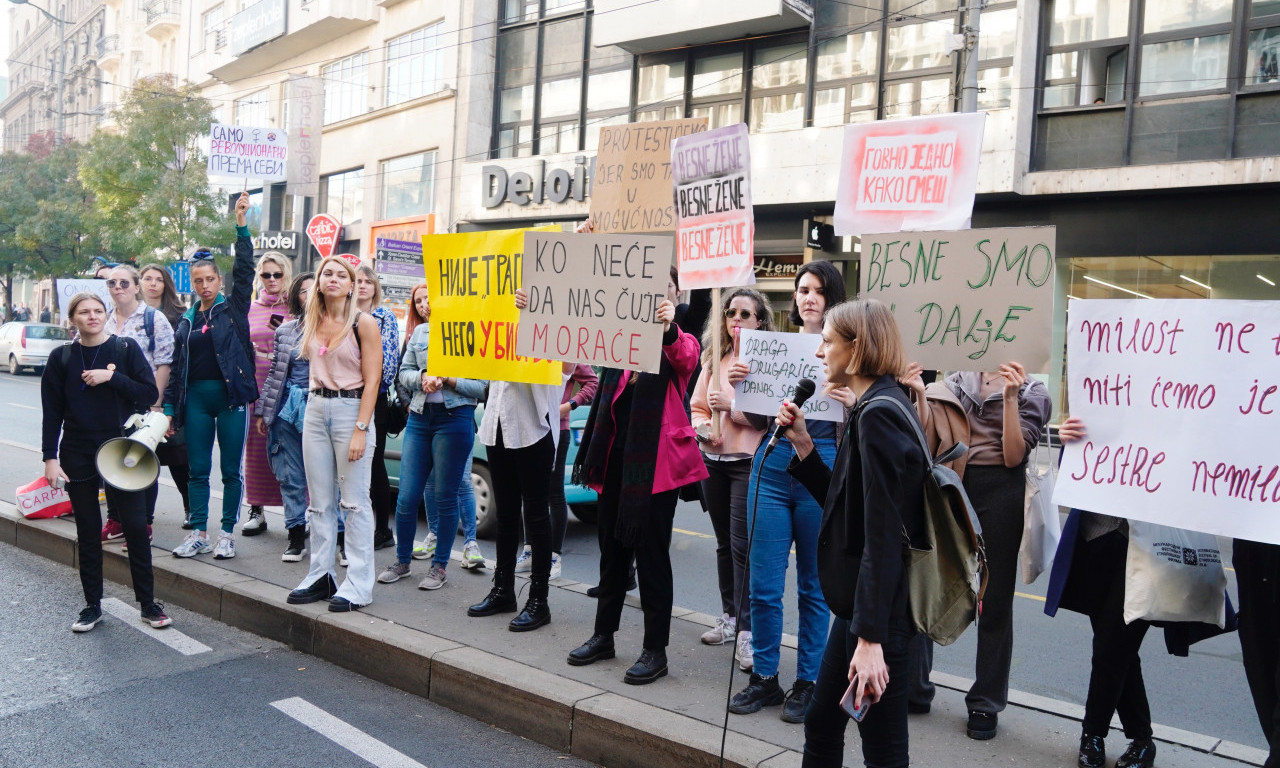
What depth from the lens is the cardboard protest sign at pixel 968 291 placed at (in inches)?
154

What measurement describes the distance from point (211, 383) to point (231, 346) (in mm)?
296

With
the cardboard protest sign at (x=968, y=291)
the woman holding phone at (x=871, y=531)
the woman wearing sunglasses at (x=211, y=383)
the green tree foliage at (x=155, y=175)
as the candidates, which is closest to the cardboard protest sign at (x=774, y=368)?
the cardboard protest sign at (x=968, y=291)

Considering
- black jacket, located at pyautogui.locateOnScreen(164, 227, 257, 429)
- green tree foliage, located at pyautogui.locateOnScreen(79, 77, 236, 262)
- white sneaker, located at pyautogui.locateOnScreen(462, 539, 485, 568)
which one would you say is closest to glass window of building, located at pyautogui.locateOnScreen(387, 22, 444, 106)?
green tree foliage, located at pyautogui.locateOnScreen(79, 77, 236, 262)

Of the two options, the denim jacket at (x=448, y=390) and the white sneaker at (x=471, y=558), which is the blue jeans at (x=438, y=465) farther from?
the white sneaker at (x=471, y=558)

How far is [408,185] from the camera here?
1059 inches

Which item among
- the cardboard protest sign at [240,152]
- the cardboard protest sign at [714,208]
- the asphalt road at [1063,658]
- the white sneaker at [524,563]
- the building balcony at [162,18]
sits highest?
the building balcony at [162,18]

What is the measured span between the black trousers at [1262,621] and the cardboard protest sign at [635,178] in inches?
124

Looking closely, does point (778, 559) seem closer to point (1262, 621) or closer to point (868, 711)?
point (868, 711)

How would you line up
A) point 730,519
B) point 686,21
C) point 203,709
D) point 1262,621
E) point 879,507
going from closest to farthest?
point 879,507 → point 1262,621 → point 203,709 → point 730,519 → point 686,21

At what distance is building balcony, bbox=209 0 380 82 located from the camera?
28.1 m

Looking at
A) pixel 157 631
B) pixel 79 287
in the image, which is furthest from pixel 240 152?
pixel 157 631

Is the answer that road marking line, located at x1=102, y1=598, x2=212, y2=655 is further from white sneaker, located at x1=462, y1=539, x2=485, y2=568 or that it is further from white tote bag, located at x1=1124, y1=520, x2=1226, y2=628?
white tote bag, located at x1=1124, y1=520, x2=1226, y2=628

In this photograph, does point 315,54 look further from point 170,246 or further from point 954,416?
point 954,416

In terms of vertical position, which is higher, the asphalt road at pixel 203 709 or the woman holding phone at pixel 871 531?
the woman holding phone at pixel 871 531
